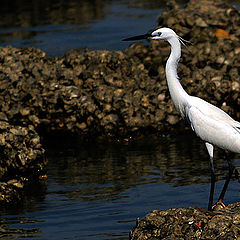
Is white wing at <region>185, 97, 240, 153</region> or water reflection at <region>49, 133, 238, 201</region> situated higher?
white wing at <region>185, 97, 240, 153</region>

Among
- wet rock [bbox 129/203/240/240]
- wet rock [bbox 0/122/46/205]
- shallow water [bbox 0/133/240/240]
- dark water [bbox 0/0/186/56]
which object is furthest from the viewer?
dark water [bbox 0/0/186/56]

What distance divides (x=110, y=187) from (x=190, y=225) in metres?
3.40

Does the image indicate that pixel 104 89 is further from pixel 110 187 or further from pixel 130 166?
pixel 110 187

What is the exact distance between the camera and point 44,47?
60.6ft

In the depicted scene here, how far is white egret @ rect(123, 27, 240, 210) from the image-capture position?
8641mm

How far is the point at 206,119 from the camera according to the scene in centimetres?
878

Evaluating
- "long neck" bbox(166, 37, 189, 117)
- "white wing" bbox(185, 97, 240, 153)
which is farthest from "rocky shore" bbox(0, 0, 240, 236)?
"white wing" bbox(185, 97, 240, 153)

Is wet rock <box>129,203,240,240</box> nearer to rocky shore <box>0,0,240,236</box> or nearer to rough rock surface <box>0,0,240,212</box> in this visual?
rocky shore <box>0,0,240,236</box>

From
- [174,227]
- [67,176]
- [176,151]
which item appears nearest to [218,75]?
[176,151]

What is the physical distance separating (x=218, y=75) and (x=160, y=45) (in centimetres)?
171

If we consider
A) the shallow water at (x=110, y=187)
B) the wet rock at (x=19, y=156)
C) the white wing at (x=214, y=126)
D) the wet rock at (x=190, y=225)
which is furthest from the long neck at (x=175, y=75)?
the wet rock at (x=190, y=225)

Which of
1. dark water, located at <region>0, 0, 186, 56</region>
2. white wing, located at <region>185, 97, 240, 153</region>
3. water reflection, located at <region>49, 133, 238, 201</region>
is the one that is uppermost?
dark water, located at <region>0, 0, 186, 56</region>

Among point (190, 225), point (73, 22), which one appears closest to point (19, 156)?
point (190, 225)

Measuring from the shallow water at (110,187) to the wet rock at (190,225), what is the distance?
1.01m
